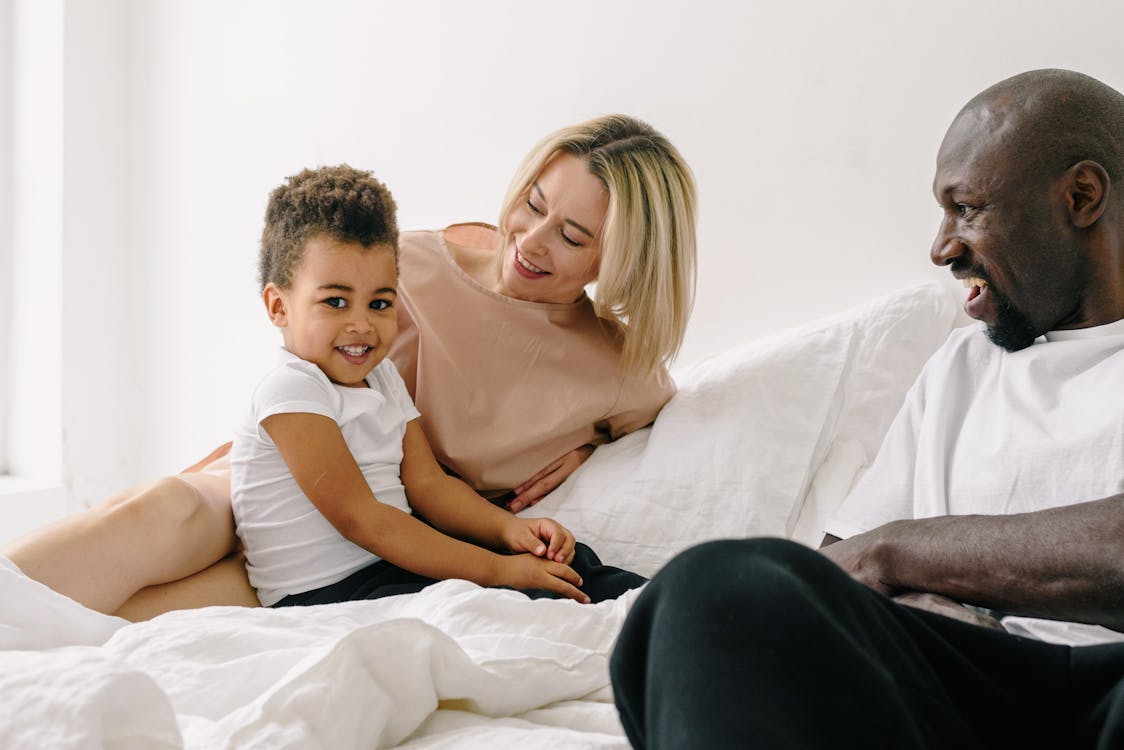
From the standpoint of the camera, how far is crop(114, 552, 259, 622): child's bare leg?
1224 millimetres

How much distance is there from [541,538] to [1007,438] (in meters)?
0.59

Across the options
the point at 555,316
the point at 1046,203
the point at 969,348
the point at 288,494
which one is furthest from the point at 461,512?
the point at 1046,203

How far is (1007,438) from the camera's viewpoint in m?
1.07

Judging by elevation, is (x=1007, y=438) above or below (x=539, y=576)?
above

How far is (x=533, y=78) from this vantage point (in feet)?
6.55

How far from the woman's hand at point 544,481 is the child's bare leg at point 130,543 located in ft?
1.32

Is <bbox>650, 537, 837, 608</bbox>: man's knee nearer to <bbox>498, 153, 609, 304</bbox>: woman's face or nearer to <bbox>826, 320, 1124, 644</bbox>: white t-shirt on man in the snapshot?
<bbox>826, 320, 1124, 644</bbox>: white t-shirt on man

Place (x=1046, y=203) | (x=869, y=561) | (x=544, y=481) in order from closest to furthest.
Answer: (x=869, y=561) < (x=1046, y=203) < (x=544, y=481)

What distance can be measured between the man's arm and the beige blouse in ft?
1.77

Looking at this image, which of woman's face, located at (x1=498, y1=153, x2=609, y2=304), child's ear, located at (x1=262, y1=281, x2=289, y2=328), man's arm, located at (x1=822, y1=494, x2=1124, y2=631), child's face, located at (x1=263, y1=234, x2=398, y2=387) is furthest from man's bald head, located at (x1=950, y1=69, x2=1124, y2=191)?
child's ear, located at (x1=262, y1=281, x2=289, y2=328)

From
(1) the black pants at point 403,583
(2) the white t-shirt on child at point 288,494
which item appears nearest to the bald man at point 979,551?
(1) the black pants at point 403,583

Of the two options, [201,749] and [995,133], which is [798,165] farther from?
[201,749]

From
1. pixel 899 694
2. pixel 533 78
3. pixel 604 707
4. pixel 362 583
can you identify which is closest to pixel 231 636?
pixel 604 707

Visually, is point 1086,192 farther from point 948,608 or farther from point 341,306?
point 341,306
